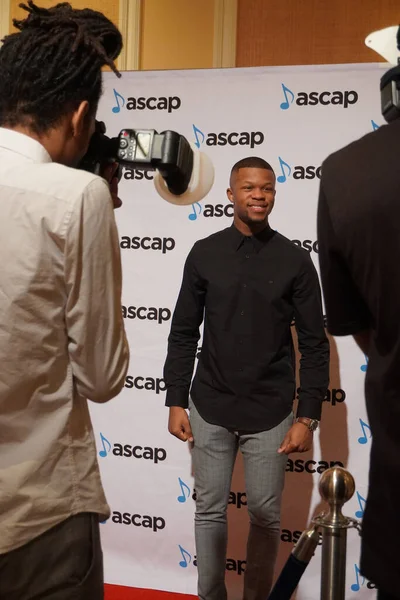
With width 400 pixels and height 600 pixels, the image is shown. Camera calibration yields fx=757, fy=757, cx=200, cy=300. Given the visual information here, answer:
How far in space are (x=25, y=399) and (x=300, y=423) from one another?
178cm

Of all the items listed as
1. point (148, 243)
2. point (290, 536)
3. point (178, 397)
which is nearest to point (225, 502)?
point (178, 397)

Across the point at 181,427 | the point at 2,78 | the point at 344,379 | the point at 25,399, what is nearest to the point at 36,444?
the point at 25,399

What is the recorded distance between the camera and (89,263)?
115cm

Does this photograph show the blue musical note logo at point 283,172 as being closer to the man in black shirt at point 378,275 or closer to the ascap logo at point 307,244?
the ascap logo at point 307,244

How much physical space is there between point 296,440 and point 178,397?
0.49 meters

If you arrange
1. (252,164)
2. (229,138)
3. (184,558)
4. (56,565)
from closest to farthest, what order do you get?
1. (56,565)
2. (252,164)
3. (229,138)
4. (184,558)

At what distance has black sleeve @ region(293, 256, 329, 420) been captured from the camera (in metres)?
2.84

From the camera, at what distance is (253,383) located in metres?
2.79

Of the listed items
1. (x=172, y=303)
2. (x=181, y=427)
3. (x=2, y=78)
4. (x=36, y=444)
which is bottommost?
(x=181, y=427)

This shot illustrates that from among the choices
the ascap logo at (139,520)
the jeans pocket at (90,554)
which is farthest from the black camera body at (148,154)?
the ascap logo at (139,520)

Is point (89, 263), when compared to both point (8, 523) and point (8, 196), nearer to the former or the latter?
point (8, 196)

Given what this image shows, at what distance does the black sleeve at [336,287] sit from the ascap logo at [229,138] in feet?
6.93

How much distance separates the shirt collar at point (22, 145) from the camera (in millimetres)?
1192

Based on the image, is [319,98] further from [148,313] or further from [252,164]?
[148,313]
